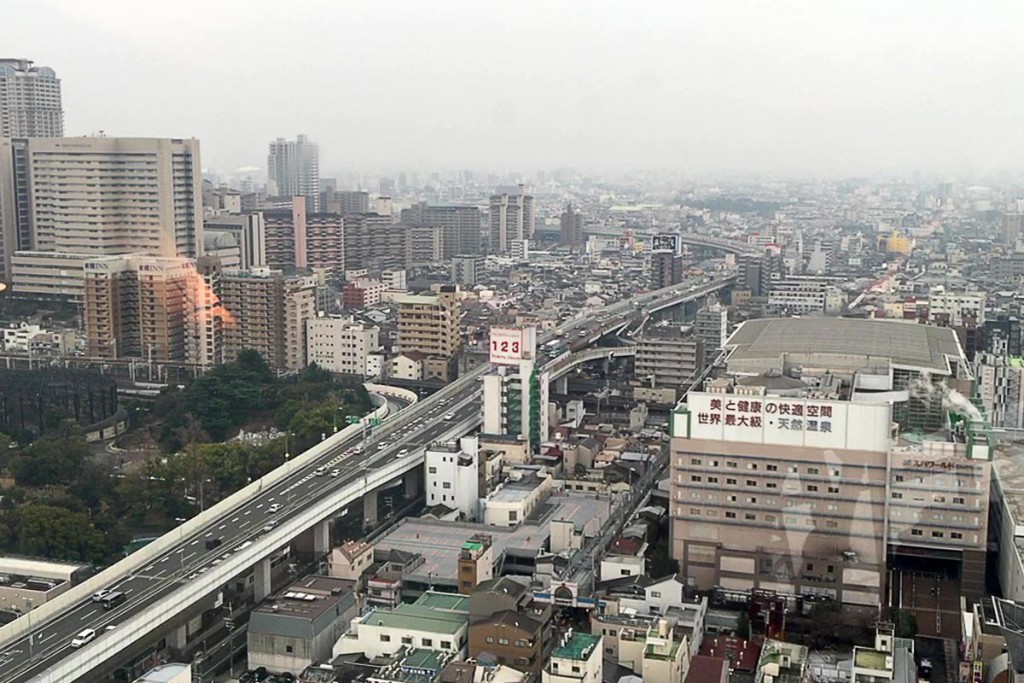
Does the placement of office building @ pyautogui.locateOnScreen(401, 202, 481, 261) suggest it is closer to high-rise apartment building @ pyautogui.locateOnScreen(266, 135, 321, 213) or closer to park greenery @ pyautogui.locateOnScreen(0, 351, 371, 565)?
high-rise apartment building @ pyautogui.locateOnScreen(266, 135, 321, 213)

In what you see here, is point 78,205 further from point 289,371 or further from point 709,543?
point 709,543

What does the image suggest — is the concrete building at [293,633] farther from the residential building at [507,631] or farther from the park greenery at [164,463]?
the park greenery at [164,463]

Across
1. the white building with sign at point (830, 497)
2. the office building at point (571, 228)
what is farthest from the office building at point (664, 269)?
the white building with sign at point (830, 497)

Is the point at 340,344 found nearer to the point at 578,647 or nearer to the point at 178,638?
the point at 178,638

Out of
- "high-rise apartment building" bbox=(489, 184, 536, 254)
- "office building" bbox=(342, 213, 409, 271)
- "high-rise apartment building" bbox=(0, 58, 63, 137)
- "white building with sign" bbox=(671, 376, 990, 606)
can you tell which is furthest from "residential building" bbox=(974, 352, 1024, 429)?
"high-rise apartment building" bbox=(0, 58, 63, 137)

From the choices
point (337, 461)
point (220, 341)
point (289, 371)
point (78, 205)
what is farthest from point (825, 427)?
point (78, 205)
